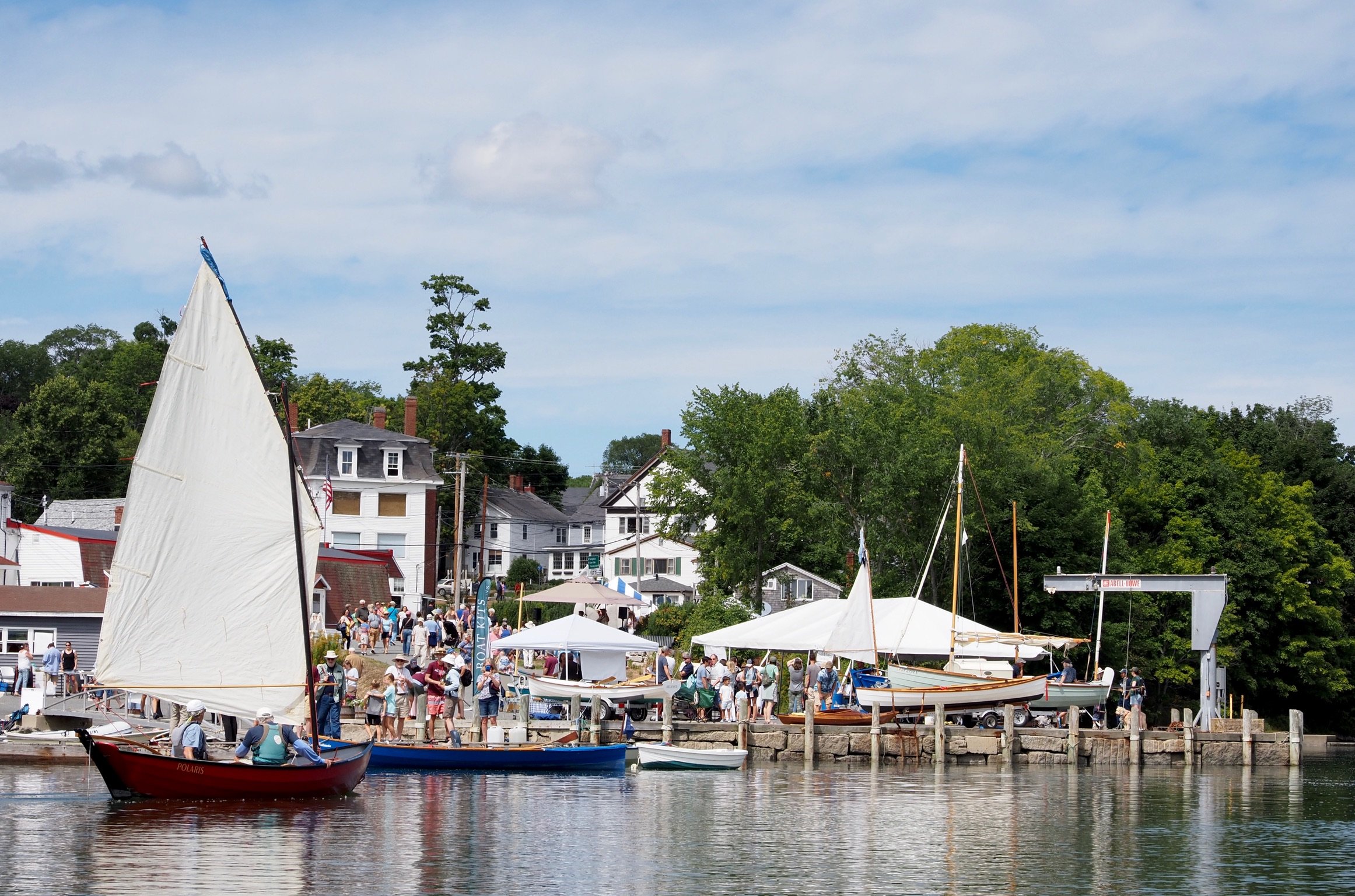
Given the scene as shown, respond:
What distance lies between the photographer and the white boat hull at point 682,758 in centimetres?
4041

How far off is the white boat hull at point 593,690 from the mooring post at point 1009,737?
984 centimetres

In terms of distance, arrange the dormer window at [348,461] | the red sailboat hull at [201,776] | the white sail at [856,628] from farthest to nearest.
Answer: the dormer window at [348,461] → the white sail at [856,628] → the red sailboat hull at [201,776]

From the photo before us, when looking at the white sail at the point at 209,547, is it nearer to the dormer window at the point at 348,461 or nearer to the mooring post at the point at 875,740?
the mooring post at the point at 875,740

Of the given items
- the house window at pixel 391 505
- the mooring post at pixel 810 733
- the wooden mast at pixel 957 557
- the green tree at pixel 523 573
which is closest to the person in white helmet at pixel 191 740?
the mooring post at pixel 810 733

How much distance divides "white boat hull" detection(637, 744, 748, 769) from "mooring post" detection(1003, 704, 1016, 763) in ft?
27.9

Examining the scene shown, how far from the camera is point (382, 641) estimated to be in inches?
2240

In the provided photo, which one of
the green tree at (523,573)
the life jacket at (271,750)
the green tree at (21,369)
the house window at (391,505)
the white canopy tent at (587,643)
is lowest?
the life jacket at (271,750)

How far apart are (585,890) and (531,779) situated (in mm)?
15285

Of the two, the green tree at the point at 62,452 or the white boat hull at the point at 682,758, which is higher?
the green tree at the point at 62,452

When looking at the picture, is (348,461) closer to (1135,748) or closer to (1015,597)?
(1015,597)

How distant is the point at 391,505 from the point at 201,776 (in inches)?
2437

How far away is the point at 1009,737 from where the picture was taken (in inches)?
1745

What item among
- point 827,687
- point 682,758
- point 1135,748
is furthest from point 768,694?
point 1135,748

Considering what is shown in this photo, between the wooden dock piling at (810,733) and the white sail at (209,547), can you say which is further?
the wooden dock piling at (810,733)
